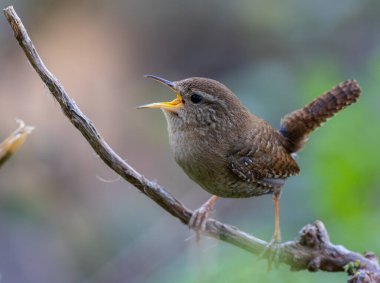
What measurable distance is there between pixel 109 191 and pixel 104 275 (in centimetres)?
190

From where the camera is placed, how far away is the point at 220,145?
3299 mm

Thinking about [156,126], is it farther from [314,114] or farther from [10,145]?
[10,145]

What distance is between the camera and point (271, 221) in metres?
4.04

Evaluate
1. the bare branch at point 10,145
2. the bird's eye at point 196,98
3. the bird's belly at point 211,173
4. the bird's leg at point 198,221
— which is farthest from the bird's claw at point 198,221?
the bare branch at point 10,145

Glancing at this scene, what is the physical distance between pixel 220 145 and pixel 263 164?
14.1 inches

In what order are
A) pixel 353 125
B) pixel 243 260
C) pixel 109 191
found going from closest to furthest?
pixel 243 260, pixel 353 125, pixel 109 191

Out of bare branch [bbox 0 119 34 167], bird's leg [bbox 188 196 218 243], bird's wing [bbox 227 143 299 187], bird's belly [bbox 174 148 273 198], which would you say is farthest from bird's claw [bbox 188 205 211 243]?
bare branch [bbox 0 119 34 167]

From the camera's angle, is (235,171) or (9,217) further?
(9,217)

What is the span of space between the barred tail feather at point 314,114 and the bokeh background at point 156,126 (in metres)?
0.12

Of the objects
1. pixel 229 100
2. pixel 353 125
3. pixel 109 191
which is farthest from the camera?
pixel 109 191

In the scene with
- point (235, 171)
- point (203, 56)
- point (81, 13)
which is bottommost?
point (235, 171)

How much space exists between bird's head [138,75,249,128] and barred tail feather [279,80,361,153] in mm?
692

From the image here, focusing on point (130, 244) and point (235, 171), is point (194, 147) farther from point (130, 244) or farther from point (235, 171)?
point (130, 244)

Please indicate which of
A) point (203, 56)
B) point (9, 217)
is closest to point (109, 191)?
point (9, 217)
